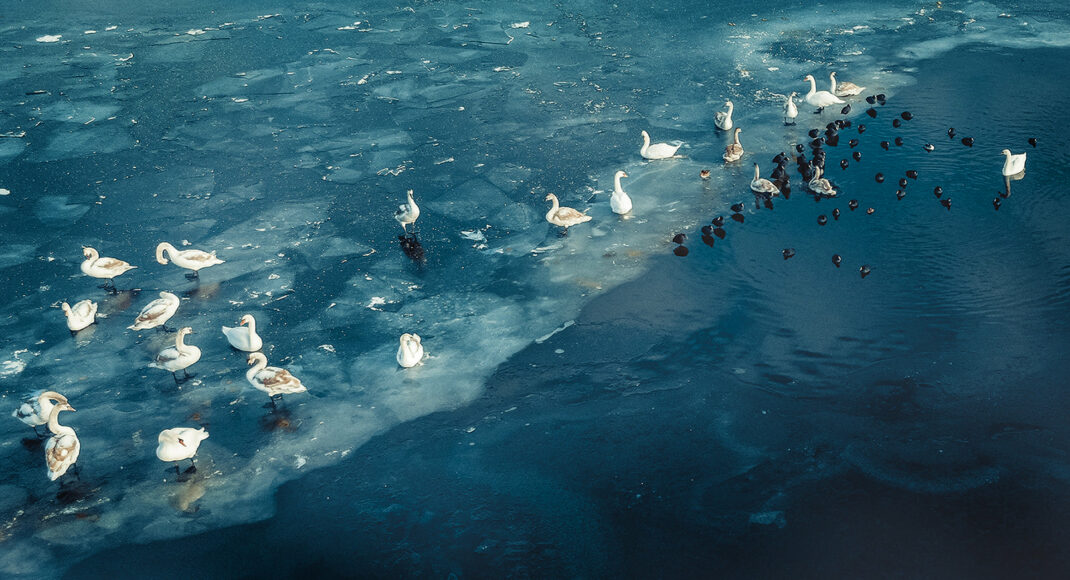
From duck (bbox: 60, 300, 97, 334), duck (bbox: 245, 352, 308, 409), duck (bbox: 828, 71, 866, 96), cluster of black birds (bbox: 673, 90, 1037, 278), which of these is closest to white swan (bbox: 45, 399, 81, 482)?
duck (bbox: 245, 352, 308, 409)

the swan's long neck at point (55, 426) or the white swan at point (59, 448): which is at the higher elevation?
the swan's long neck at point (55, 426)

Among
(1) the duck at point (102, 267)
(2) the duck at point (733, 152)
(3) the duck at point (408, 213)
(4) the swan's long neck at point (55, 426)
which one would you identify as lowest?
(4) the swan's long neck at point (55, 426)

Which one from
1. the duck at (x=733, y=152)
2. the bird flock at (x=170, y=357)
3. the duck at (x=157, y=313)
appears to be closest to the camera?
the bird flock at (x=170, y=357)

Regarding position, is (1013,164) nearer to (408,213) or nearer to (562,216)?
(562,216)

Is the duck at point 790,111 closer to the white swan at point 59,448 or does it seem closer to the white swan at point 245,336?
the white swan at point 245,336

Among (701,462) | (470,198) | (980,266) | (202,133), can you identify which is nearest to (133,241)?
(202,133)

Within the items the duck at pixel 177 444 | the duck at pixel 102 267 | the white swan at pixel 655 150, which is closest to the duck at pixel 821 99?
the white swan at pixel 655 150

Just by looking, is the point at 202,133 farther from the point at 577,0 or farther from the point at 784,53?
the point at 784,53

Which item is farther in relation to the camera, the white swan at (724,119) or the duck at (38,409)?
the white swan at (724,119)
